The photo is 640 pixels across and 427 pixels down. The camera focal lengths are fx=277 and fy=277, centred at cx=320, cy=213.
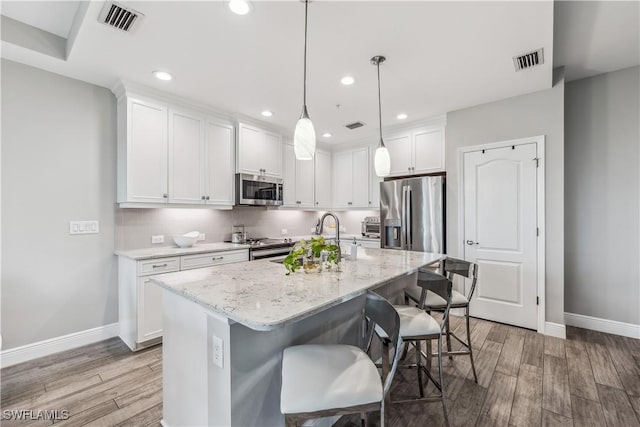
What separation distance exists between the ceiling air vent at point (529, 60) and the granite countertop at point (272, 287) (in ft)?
6.72

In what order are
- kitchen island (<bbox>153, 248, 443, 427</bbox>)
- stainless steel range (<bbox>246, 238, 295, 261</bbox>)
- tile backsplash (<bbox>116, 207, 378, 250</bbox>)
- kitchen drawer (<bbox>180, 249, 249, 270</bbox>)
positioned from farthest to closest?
stainless steel range (<bbox>246, 238, 295, 261</bbox>) < tile backsplash (<bbox>116, 207, 378, 250</bbox>) < kitchen drawer (<bbox>180, 249, 249, 270</bbox>) < kitchen island (<bbox>153, 248, 443, 427</bbox>)

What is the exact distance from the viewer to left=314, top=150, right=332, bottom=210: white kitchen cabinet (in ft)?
16.6

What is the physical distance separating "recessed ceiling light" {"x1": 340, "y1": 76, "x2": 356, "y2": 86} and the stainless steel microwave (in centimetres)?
181

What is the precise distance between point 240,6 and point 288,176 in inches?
113

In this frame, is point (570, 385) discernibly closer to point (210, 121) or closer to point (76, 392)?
point (76, 392)

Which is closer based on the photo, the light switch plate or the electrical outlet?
the electrical outlet

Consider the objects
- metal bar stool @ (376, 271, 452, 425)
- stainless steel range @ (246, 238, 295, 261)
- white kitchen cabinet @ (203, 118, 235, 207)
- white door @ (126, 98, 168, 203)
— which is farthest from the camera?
stainless steel range @ (246, 238, 295, 261)

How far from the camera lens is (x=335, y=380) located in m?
1.16

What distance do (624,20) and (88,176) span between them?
503cm

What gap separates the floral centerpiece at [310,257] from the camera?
1779 mm

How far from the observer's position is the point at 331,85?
9.55ft

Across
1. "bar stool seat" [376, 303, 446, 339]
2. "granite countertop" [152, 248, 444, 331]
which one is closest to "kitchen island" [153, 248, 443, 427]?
"granite countertop" [152, 248, 444, 331]

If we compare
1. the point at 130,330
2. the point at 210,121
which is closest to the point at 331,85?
the point at 210,121

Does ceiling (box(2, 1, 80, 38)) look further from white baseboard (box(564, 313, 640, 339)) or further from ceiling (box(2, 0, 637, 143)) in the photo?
white baseboard (box(564, 313, 640, 339))
